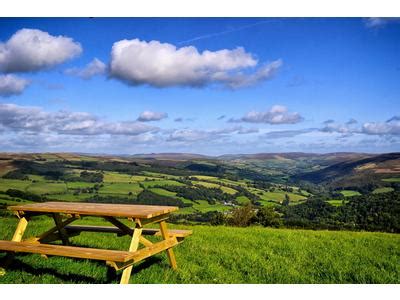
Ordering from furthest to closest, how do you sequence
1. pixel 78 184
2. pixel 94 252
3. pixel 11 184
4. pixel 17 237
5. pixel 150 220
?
1. pixel 78 184
2. pixel 11 184
3. pixel 17 237
4. pixel 150 220
5. pixel 94 252

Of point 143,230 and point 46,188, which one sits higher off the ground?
point 143,230

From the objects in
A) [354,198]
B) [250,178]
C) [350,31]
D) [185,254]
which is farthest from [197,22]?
[250,178]

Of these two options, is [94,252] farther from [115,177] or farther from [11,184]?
[115,177]

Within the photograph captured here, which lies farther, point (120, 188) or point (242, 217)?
point (120, 188)

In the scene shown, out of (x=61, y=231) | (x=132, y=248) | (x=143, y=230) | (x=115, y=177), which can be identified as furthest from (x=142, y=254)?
(x=115, y=177)

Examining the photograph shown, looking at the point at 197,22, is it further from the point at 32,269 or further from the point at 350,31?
the point at 32,269

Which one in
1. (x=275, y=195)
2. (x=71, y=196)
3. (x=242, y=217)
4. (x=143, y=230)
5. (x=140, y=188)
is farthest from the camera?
(x=275, y=195)

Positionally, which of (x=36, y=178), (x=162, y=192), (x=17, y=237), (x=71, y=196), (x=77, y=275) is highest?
(x=17, y=237)
